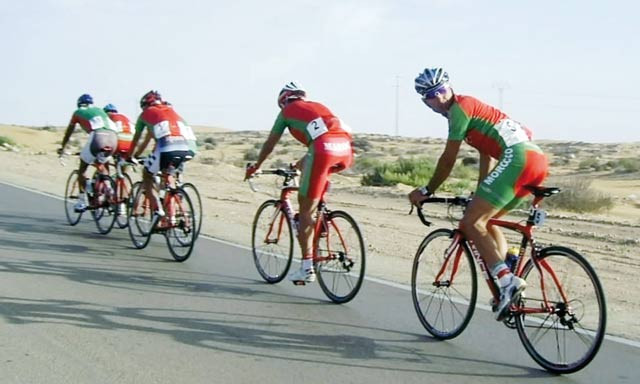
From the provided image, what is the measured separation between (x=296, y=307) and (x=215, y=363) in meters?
2.05

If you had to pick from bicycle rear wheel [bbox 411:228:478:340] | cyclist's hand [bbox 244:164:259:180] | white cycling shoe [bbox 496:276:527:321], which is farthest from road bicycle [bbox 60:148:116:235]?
white cycling shoe [bbox 496:276:527:321]

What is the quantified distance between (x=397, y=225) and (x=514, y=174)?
33.2 feet

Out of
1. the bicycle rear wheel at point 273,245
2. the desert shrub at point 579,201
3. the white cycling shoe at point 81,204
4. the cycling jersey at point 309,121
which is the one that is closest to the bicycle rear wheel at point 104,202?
the white cycling shoe at point 81,204

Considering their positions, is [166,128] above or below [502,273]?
above

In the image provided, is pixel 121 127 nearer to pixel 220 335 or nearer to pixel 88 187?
pixel 88 187

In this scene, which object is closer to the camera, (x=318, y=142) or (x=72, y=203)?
(x=318, y=142)

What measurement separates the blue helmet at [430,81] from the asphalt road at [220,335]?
213 cm

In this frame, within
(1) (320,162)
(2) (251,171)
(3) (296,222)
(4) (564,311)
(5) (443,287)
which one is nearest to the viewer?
(4) (564,311)

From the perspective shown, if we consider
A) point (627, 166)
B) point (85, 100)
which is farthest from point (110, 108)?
point (627, 166)

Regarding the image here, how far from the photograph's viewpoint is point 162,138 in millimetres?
11086

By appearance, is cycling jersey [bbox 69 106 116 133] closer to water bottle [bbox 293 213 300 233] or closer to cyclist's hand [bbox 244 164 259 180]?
cyclist's hand [bbox 244 164 259 180]

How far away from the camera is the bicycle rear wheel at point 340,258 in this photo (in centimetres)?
872

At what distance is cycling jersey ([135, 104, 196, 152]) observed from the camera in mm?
11086

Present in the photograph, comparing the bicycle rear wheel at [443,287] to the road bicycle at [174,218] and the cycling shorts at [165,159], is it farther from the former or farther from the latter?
the cycling shorts at [165,159]
